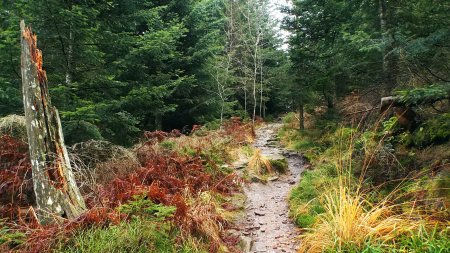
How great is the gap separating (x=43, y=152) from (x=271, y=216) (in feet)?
13.6

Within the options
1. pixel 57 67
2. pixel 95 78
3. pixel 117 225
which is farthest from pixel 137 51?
pixel 117 225

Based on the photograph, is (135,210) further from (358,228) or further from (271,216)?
(271,216)

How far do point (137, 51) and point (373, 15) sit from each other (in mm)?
6883

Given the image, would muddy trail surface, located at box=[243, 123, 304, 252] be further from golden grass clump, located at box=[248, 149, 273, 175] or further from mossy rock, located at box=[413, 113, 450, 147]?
mossy rock, located at box=[413, 113, 450, 147]

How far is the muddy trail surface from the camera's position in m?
4.66

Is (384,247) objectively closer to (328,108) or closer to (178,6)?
(328,108)

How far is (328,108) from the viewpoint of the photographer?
11891 mm

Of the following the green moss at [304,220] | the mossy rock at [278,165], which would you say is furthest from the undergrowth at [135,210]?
the mossy rock at [278,165]

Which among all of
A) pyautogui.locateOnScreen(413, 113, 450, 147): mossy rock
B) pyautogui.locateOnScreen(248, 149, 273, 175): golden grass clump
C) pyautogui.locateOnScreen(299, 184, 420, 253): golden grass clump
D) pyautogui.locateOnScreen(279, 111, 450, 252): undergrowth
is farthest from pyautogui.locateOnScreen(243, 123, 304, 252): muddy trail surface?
pyautogui.locateOnScreen(413, 113, 450, 147): mossy rock

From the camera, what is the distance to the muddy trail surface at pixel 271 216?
4656mm

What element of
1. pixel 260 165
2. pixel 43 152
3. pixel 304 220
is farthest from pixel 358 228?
pixel 260 165

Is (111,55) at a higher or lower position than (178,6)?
lower

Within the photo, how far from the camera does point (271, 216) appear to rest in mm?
5910

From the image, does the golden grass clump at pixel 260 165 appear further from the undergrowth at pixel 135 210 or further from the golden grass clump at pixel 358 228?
the golden grass clump at pixel 358 228
